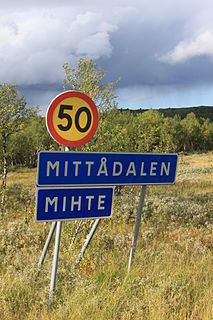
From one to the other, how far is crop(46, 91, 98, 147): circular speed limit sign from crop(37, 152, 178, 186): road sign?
0.23 meters

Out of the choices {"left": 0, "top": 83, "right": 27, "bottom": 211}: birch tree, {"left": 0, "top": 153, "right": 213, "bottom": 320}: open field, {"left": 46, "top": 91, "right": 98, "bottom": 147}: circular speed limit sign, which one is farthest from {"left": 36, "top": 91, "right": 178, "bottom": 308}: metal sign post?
{"left": 0, "top": 83, "right": 27, "bottom": 211}: birch tree

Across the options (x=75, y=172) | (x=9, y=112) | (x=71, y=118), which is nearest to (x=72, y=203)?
(x=75, y=172)

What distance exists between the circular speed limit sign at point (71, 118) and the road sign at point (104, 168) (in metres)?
0.23

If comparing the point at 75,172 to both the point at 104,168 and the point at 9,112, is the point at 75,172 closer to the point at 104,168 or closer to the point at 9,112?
the point at 104,168

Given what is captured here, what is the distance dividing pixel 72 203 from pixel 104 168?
22.5 inches

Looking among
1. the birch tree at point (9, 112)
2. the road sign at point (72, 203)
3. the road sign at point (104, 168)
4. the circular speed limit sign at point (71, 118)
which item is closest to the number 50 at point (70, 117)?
the circular speed limit sign at point (71, 118)

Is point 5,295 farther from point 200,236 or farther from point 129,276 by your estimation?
point 200,236

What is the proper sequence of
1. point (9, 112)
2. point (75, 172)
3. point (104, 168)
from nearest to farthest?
point (75, 172)
point (104, 168)
point (9, 112)

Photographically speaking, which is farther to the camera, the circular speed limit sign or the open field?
the circular speed limit sign

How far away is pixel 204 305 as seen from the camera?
3.28 metres

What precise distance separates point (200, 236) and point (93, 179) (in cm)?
518

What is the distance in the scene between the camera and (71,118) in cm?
371

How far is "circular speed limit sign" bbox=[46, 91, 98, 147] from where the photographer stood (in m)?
3.58

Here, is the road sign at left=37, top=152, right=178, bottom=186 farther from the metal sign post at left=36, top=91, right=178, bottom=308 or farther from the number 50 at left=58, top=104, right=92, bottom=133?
the number 50 at left=58, top=104, right=92, bottom=133
